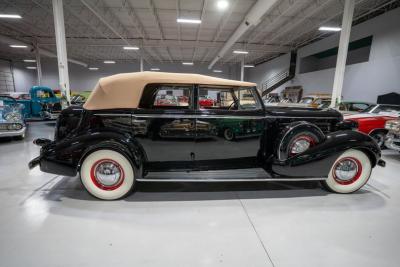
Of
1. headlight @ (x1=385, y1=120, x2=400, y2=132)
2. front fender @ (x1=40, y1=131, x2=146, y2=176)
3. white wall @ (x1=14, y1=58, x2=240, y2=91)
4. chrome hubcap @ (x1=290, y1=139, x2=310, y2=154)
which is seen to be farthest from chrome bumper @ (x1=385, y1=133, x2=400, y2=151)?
white wall @ (x1=14, y1=58, x2=240, y2=91)

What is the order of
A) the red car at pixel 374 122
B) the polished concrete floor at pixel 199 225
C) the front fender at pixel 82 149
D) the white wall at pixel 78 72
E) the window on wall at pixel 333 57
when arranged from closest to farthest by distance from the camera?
1. the polished concrete floor at pixel 199 225
2. the front fender at pixel 82 149
3. the red car at pixel 374 122
4. the window on wall at pixel 333 57
5. the white wall at pixel 78 72

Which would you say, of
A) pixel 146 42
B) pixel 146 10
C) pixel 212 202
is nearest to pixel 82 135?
pixel 212 202

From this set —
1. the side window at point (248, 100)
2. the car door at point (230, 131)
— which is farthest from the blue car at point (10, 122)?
the side window at point (248, 100)

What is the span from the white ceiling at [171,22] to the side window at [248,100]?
756 cm

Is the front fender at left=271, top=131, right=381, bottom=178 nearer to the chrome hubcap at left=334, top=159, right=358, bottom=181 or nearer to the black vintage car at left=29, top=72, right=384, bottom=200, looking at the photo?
the black vintage car at left=29, top=72, right=384, bottom=200

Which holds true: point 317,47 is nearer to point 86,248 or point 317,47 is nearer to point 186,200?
point 186,200

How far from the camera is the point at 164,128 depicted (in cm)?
269

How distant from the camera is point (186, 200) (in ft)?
8.72

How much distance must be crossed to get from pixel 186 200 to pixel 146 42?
15.5 m

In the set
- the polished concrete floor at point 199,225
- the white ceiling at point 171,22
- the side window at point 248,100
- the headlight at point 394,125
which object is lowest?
the polished concrete floor at point 199,225

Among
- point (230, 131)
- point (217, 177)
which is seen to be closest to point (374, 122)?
point (230, 131)

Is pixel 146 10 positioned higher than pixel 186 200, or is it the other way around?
pixel 146 10

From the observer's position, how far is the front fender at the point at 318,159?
267 centimetres

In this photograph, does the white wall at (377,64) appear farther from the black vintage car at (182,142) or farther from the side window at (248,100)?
the side window at (248,100)
